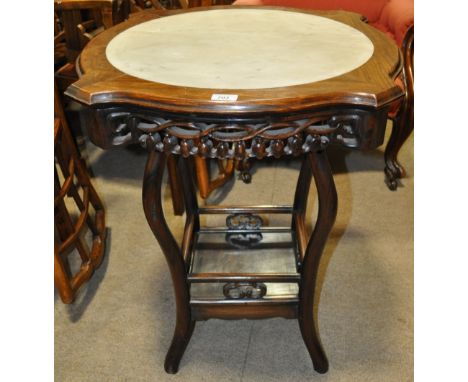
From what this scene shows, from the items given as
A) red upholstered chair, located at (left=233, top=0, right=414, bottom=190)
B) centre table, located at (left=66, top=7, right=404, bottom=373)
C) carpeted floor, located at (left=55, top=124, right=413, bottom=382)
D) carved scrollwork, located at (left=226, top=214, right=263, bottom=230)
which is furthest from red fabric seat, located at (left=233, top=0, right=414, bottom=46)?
carved scrollwork, located at (left=226, top=214, right=263, bottom=230)

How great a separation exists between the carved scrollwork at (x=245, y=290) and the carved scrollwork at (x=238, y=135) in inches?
17.6

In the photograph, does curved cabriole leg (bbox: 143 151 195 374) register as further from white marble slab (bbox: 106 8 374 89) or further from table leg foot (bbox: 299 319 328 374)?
table leg foot (bbox: 299 319 328 374)

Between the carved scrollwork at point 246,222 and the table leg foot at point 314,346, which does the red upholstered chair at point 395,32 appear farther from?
the table leg foot at point 314,346

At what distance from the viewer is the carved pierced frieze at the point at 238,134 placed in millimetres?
824

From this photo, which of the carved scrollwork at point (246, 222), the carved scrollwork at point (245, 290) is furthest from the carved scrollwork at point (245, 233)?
the carved scrollwork at point (245, 290)

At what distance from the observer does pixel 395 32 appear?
78.0 inches

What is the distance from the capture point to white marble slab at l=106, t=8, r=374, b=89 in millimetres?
878

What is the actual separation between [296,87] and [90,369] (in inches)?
35.8

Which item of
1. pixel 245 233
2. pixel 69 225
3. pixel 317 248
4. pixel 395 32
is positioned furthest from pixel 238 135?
pixel 395 32

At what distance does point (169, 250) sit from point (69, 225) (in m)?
0.57

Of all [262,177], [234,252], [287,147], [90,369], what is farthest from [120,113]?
[262,177]

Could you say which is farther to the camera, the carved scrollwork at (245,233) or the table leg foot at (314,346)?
the carved scrollwork at (245,233)

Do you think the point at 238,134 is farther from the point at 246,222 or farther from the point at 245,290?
the point at 246,222

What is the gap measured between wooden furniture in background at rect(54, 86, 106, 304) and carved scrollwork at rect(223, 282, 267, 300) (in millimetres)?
504
